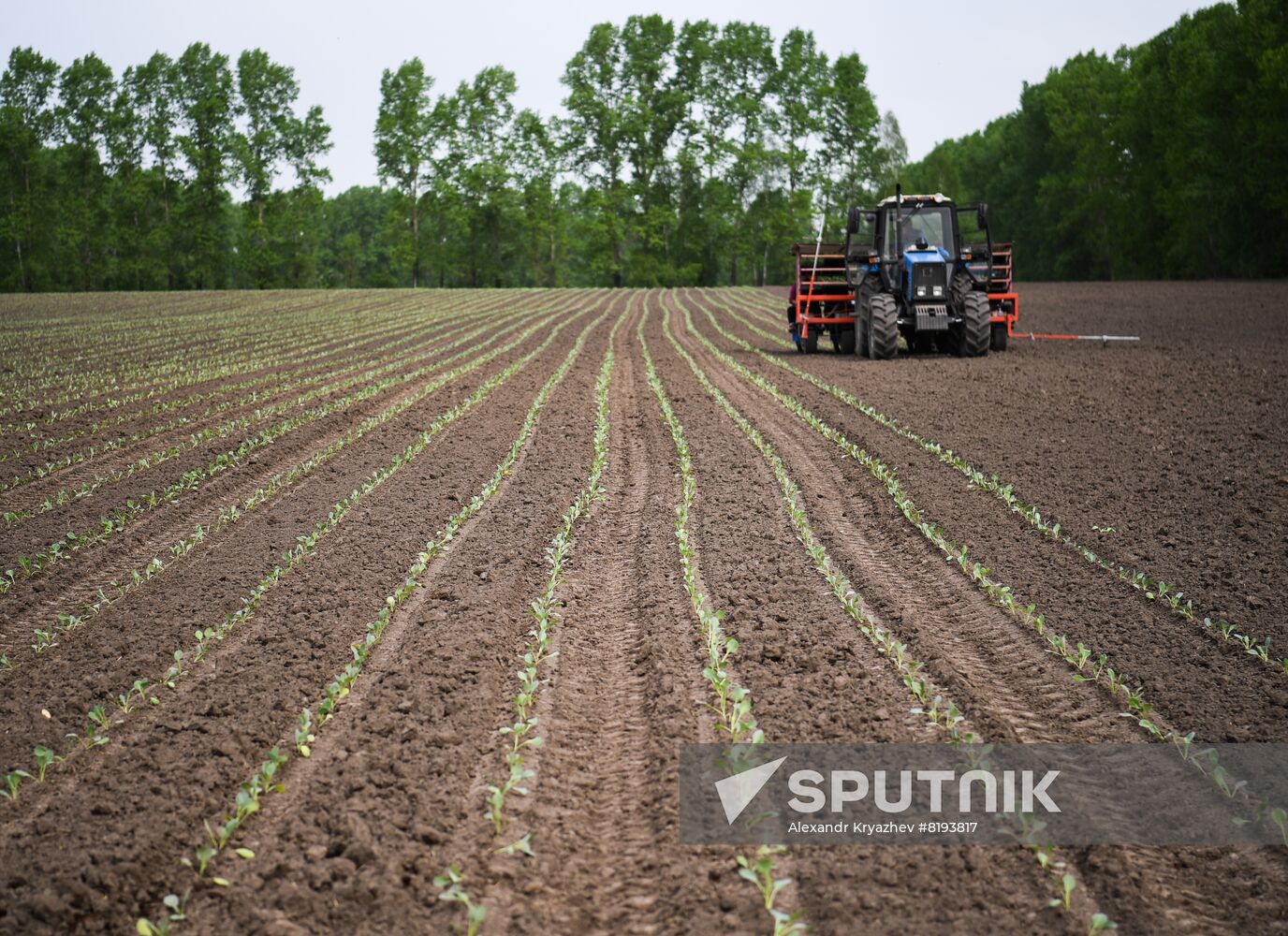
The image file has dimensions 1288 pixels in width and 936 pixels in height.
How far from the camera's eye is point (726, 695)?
15.1 ft

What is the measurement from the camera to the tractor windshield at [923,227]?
1712 centimetres

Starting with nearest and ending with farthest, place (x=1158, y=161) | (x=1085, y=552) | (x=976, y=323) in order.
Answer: (x=1085, y=552) → (x=976, y=323) → (x=1158, y=161)

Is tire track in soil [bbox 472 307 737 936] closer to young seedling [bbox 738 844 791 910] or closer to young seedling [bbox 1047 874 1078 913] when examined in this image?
young seedling [bbox 738 844 791 910]

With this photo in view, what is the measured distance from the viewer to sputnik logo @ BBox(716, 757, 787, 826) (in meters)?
3.67

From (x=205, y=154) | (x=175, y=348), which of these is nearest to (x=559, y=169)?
(x=205, y=154)

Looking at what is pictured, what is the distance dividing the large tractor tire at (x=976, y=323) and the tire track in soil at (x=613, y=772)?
37.7 ft

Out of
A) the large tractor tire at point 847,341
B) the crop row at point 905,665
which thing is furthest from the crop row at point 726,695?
the large tractor tire at point 847,341

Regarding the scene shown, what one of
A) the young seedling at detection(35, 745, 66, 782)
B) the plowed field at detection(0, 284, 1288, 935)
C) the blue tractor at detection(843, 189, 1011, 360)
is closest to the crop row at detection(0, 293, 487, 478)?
the plowed field at detection(0, 284, 1288, 935)

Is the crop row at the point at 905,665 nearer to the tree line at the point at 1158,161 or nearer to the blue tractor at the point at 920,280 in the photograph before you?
the blue tractor at the point at 920,280

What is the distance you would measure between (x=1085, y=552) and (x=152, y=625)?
586 cm

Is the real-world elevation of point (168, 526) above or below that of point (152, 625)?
above

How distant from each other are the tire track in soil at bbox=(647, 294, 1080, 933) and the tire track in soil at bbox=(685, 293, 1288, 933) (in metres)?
0.25

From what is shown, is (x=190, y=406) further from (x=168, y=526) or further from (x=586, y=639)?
(x=586, y=639)

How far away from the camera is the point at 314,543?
23.2 feet
